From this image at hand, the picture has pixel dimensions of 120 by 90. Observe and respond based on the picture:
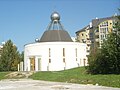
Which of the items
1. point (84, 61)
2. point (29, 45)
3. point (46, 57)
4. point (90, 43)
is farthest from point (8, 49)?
point (90, 43)

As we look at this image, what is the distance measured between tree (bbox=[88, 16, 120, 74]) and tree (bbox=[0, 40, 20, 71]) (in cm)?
3807

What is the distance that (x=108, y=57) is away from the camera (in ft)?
110

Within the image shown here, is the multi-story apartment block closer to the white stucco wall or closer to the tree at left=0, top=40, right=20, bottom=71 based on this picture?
the white stucco wall

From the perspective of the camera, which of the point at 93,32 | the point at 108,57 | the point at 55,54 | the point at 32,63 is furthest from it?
the point at 93,32

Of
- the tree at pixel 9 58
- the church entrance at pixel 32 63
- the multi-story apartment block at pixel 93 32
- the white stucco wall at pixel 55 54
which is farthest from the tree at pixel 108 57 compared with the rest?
the multi-story apartment block at pixel 93 32

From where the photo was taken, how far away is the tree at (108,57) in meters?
32.2

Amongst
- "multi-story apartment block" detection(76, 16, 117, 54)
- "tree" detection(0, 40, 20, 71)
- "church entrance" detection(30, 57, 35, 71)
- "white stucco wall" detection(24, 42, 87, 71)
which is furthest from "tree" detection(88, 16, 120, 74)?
"multi-story apartment block" detection(76, 16, 117, 54)

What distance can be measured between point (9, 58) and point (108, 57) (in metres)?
42.5

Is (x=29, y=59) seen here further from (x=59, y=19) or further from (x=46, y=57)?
(x=59, y=19)

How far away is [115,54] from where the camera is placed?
3225 cm

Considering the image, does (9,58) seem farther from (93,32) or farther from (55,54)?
(93,32)

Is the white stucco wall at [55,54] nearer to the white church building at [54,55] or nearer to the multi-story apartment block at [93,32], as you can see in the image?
the white church building at [54,55]

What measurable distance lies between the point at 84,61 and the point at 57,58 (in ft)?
23.4

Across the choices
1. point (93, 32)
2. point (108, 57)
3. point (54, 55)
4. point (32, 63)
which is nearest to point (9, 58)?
point (32, 63)
